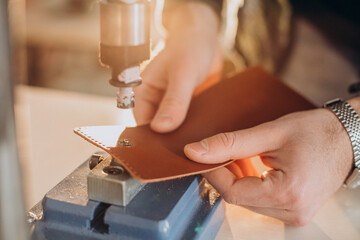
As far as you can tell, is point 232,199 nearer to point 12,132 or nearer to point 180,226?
point 180,226

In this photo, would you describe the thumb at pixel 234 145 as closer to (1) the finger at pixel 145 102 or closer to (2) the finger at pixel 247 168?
(2) the finger at pixel 247 168

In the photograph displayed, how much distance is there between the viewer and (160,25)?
4.55 ft

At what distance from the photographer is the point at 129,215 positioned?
23.9 inches

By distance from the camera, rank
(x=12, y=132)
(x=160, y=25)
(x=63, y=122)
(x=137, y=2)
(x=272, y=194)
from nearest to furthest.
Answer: (x=12, y=132) → (x=137, y=2) → (x=272, y=194) → (x=63, y=122) → (x=160, y=25)

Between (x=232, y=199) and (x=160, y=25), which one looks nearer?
(x=232, y=199)

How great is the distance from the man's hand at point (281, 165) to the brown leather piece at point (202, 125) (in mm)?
42

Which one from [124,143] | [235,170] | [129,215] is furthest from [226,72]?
[129,215]

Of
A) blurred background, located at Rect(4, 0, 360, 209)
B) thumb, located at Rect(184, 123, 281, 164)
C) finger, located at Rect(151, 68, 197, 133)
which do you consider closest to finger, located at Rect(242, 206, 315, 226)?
thumb, located at Rect(184, 123, 281, 164)

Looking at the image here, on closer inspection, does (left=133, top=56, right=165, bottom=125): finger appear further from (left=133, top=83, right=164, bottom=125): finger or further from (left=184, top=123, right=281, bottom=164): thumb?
(left=184, top=123, right=281, bottom=164): thumb

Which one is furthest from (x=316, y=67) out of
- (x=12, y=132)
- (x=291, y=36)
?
(x=12, y=132)

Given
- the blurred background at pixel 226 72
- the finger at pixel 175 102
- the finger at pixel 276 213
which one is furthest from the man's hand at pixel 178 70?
the finger at pixel 276 213

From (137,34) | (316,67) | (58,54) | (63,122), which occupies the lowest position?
(58,54)

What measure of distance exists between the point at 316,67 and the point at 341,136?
659 millimetres

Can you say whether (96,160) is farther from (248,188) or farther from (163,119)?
(248,188)
